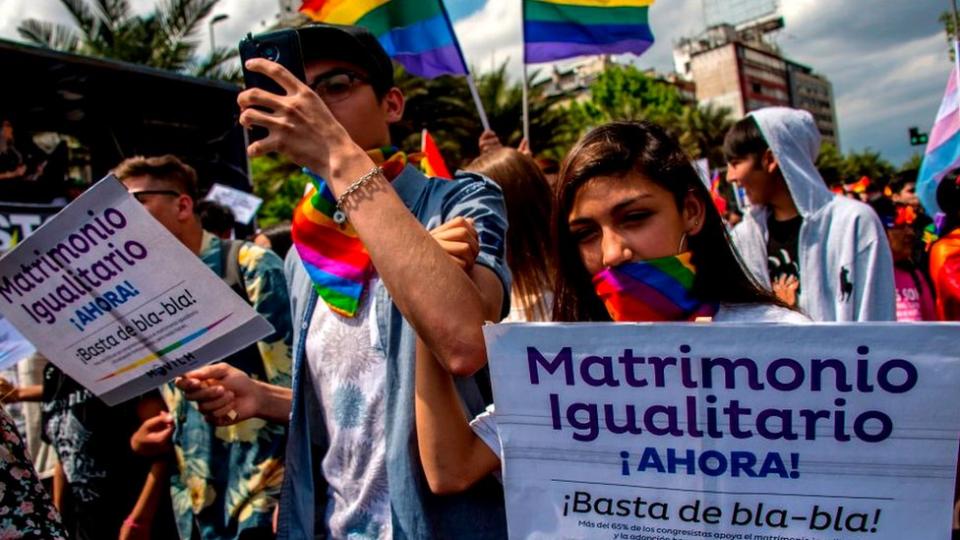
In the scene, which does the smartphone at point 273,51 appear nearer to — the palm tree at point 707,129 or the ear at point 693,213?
the ear at point 693,213

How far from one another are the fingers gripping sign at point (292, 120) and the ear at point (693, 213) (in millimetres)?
729

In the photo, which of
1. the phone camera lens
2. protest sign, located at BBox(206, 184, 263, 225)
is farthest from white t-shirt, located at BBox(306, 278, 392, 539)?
protest sign, located at BBox(206, 184, 263, 225)

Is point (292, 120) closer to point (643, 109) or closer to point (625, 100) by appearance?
point (625, 100)

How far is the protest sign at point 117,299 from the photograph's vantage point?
5.33 ft

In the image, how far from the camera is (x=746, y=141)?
11.0 feet

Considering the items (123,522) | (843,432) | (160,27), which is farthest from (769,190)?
(160,27)

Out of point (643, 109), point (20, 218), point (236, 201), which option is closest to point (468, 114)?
point (236, 201)

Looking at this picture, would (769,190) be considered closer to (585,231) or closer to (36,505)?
(585,231)

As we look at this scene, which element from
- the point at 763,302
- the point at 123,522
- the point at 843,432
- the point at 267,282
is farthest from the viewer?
the point at 123,522

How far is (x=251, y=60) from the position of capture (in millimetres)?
1387

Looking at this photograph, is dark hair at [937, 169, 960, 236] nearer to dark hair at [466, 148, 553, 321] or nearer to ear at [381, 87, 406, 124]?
dark hair at [466, 148, 553, 321]

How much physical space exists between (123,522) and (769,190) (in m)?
2.85

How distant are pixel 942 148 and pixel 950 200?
32 centimetres

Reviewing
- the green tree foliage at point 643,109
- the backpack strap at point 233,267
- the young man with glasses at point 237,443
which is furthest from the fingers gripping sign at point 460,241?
the green tree foliage at point 643,109
